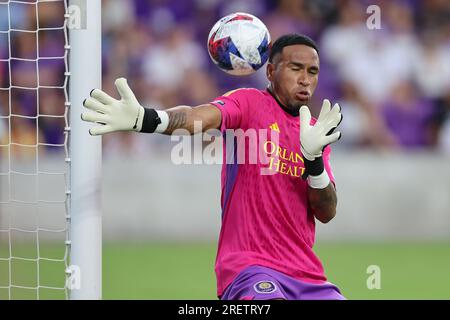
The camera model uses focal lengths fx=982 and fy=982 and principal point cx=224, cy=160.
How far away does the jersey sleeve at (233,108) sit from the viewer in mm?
5605

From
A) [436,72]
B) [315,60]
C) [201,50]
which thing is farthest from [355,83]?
[315,60]

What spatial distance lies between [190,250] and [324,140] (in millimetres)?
7522

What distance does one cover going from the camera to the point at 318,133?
564 cm

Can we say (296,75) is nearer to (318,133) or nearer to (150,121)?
(318,133)

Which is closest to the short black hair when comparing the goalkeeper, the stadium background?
the goalkeeper

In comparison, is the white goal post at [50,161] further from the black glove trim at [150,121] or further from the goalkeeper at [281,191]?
the black glove trim at [150,121]

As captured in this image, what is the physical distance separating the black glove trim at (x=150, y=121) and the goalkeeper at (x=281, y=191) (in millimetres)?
346

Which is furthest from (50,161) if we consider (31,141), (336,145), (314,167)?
(314,167)

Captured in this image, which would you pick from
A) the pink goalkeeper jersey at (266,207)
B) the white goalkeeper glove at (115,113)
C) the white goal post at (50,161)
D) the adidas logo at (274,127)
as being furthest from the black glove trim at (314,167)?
the white goal post at (50,161)

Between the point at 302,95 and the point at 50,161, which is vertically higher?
the point at 302,95

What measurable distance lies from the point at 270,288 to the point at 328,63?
33.1 ft

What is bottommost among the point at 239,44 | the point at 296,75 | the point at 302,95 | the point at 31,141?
the point at 31,141

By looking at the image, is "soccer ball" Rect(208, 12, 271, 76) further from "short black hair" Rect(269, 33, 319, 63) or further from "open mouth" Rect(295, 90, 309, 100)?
"open mouth" Rect(295, 90, 309, 100)

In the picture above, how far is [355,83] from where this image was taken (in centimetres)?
1505
